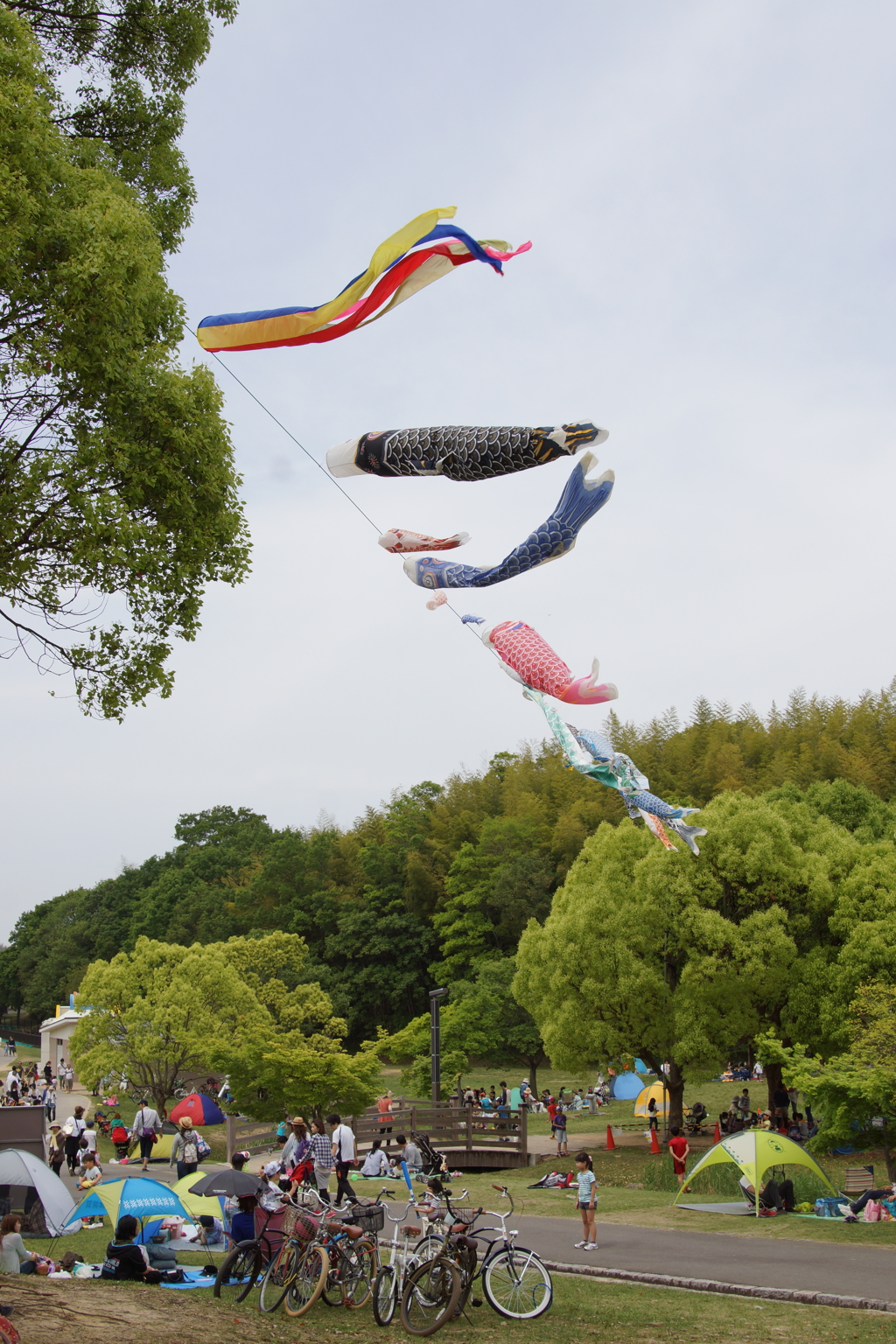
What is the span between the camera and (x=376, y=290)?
8.22m

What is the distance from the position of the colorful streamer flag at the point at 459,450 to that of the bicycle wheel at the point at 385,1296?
601cm

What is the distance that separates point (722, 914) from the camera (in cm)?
2345

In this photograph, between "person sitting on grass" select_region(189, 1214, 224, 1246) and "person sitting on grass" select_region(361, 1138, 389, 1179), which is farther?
"person sitting on grass" select_region(361, 1138, 389, 1179)

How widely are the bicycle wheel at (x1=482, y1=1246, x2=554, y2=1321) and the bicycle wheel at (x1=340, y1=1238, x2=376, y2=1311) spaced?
0.92 m

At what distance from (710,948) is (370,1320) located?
15329mm

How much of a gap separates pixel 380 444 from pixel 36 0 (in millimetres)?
5257

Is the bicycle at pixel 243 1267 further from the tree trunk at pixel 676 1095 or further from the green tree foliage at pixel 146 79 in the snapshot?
the tree trunk at pixel 676 1095

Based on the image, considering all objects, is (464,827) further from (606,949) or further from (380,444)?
(380,444)

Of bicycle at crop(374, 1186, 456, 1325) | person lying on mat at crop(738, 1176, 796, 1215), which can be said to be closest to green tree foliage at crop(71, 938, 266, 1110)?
person lying on mat at crop(738, 1176, 796, 1215)

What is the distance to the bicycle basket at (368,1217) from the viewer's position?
868 cm

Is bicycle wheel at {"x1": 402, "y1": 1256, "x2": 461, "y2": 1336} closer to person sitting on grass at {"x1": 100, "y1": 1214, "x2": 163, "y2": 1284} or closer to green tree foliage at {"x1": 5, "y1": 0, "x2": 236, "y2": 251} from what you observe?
person sitting on grass at {"x1": 100, "y1": 1214, "x2": 163, "y2": 1284}

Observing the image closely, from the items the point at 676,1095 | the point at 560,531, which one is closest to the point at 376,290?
the point at 560,531

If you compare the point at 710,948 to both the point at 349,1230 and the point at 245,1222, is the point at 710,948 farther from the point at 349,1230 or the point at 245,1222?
the point at 349,1230

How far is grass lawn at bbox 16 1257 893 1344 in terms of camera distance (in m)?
7.13
